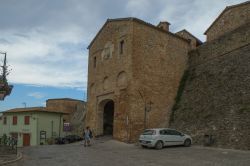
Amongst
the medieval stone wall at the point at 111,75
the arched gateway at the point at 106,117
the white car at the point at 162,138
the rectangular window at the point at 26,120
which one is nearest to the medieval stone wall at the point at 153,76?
the medieval stone wall at the point at 111,75

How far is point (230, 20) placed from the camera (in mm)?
33031

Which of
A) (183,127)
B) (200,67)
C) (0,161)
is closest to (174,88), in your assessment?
(200,67)

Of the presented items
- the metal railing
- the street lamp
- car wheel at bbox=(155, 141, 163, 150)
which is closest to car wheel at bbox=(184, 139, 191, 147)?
car wheel at bbox=(155, 141, 163, 150)

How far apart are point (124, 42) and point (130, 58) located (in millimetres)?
1871

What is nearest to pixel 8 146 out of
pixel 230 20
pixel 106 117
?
pixel 106 117

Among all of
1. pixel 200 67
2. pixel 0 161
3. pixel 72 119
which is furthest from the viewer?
pixel 72 119

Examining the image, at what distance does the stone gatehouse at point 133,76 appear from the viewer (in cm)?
2623

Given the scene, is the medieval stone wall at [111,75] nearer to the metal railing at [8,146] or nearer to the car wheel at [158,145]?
the car wheel at [158,145]

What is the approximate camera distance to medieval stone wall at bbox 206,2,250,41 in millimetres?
31016

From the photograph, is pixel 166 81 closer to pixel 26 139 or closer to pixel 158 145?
pixel 158 145

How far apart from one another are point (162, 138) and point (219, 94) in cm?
618

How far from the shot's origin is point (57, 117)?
149 feet

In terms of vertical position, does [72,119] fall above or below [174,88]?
below

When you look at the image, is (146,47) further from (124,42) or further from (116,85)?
(116,85)
